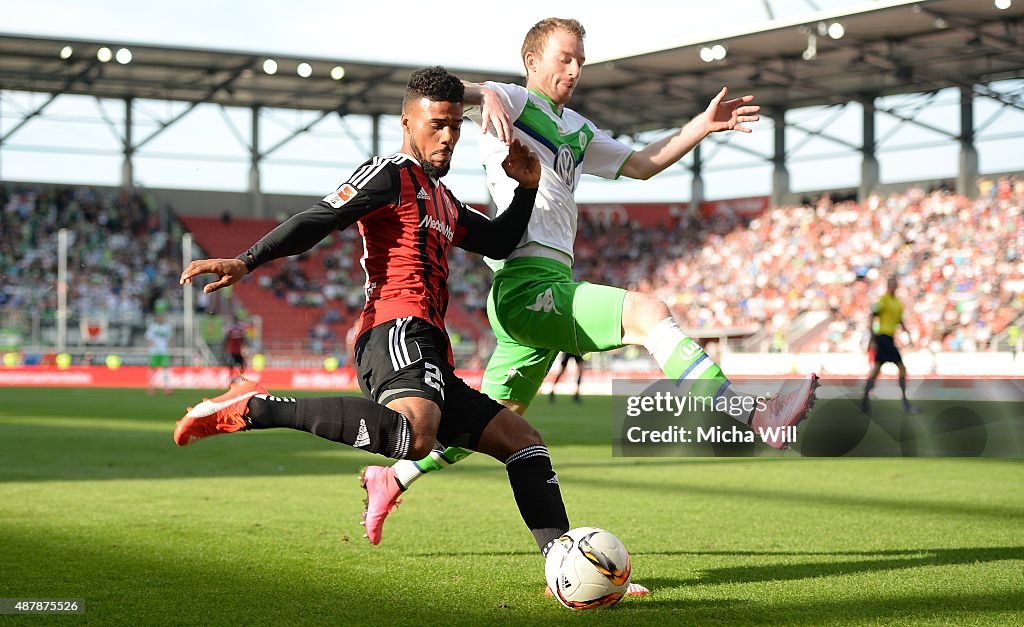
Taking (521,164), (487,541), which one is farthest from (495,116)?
(487,541)

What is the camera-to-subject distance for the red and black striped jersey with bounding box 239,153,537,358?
4336 mm

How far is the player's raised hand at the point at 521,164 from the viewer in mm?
4875

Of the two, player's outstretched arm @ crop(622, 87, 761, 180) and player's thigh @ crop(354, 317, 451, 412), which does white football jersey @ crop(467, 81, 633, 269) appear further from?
player's thigh @ crop(354, 317, 451, 412)

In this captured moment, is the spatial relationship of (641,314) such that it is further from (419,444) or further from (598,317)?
(419,444)

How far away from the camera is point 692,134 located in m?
5.71

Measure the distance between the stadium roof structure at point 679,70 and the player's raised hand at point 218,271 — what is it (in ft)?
97.8

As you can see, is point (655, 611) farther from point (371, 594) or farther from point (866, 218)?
point (866, 218)

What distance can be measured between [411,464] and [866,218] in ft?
112

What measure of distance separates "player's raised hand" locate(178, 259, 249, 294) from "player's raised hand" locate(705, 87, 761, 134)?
2555 mm

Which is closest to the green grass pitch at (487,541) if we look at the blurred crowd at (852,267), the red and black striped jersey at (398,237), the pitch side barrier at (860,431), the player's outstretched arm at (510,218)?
the pitch side barrier at (860,431)

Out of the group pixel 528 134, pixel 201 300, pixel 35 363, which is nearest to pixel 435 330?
pixel 528 134

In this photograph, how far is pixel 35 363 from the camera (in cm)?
3309

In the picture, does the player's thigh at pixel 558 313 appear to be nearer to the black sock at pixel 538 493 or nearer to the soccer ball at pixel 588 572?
the black sock at pixel 538 493

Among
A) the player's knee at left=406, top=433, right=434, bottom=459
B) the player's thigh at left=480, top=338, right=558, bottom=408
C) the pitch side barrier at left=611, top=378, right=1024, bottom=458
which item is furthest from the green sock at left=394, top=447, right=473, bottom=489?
the pitch side barrier at left=611, top=378, right=1024, bottom=458
